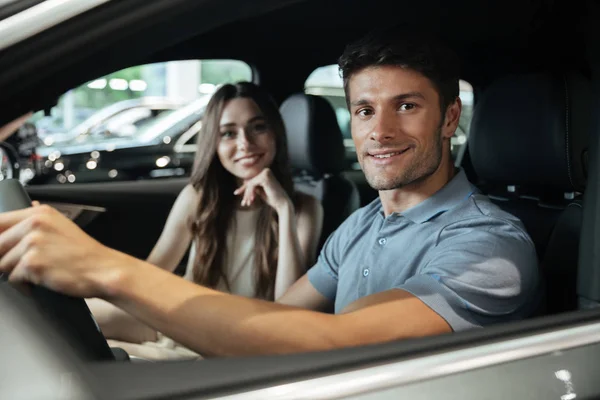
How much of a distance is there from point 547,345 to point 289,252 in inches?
57.6

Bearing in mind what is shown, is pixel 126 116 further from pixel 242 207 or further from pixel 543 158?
pixel 543 158

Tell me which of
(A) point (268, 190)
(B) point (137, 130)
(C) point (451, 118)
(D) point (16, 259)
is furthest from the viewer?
Answer: (B) point (137, 130)

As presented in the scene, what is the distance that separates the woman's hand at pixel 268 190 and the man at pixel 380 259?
0.57 meters

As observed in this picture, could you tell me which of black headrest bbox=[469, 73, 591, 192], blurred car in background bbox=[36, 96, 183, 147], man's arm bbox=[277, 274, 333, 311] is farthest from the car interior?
blurred car in background bbox=[36, 96, 183, 147]

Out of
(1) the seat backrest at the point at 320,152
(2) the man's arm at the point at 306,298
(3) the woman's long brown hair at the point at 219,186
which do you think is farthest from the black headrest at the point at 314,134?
(2) the man's arm at the point at 306,298

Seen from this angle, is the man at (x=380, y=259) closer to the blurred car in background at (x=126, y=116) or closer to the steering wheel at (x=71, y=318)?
the steering wheel at (x=71, y=318)

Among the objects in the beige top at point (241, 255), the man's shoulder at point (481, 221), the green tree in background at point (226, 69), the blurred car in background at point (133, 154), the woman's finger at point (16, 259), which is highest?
the green tree in background at point (226, 69)

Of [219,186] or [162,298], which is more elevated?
[162,298]

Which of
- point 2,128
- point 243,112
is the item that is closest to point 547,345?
point 2,128

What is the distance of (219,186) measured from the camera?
2.77 m

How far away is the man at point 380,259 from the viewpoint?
42.2 inches

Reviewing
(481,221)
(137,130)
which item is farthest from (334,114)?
(137,130)

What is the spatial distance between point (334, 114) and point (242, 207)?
0.55 m

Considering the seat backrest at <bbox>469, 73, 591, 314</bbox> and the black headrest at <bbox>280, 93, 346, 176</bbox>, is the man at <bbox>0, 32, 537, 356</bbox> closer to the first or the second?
the seat backrest at <bbox>469, 73, 591, 314</bbox>
